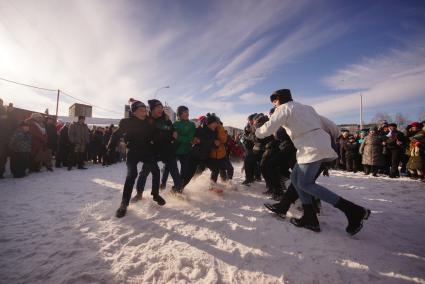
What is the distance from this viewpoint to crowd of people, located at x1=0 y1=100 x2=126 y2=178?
271 inches

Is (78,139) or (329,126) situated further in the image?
(78,139)

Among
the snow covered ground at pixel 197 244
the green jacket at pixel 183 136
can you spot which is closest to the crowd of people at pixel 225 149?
the green jacket at pixel 183 136

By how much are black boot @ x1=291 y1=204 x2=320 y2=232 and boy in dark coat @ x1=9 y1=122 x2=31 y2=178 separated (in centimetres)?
787

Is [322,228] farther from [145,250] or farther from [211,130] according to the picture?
[211,130]

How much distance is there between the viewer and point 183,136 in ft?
16.0

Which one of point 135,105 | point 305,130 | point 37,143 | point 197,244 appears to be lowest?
point 197,244

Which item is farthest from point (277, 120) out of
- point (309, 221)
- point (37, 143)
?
point (37, 143)

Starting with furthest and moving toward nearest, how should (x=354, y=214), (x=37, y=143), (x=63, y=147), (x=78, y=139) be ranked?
(x=63, y=147) < (x=78, y=139) < (x=37, y=143) < (x=354, y=214)

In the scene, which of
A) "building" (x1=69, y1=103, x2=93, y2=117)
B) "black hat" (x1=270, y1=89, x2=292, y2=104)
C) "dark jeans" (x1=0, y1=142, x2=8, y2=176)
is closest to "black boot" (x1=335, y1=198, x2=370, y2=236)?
"black hat" (x1=270, y1=89, x2=292, y2=104)

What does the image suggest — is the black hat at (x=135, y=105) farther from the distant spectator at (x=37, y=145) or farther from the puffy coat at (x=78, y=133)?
the puffy coat at (x=78, y=133)

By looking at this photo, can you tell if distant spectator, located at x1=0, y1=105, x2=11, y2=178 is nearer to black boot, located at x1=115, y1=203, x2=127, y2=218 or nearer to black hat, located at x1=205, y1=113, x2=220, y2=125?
black boot, located at x1=115, y1=203, x2=127, y2=218

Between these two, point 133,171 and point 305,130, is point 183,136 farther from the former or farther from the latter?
point 305,130

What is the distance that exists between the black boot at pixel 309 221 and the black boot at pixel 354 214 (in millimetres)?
373

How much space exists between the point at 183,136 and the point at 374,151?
7.75m
